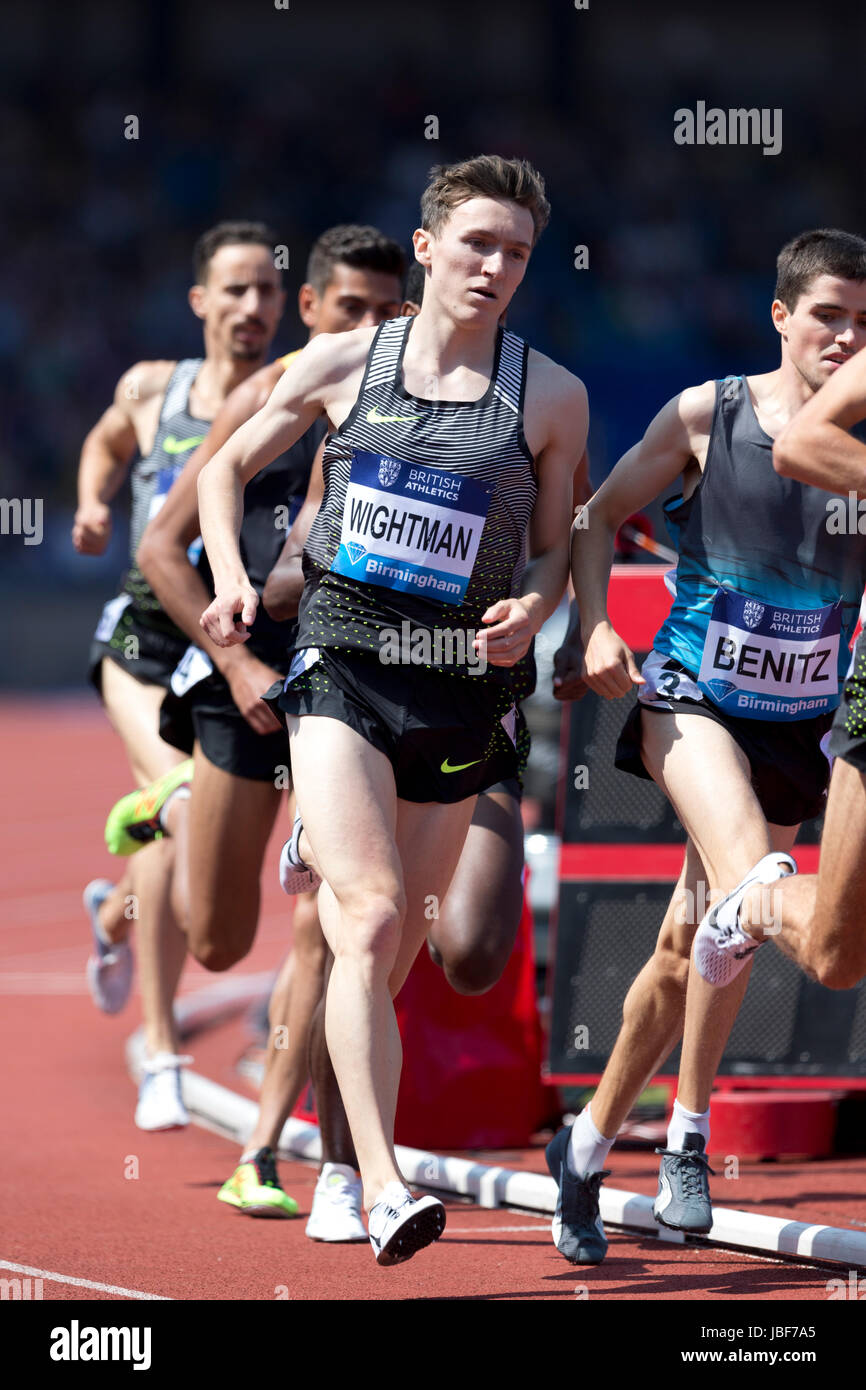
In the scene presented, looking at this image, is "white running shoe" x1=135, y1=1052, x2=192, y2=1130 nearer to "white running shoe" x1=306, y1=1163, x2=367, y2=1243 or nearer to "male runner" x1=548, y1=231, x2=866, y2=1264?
"white running shoe" x1=306, y1=1163, x2=367, y2=1243

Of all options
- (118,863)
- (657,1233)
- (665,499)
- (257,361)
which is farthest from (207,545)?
(118,863)

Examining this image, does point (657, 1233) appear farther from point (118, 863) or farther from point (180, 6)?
point (180, 6)

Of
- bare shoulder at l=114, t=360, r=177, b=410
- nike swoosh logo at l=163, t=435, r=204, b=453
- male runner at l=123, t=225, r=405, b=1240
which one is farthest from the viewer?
bare shoulder at l=114, t=360, r=177, b=410

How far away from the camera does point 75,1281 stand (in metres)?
3.97

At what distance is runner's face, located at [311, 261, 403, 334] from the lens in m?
5.27

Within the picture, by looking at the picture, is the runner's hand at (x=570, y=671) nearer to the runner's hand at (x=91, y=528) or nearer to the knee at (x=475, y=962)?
the knee at (x=475, y=962)

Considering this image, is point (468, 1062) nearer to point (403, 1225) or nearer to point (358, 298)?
point (358, 298)

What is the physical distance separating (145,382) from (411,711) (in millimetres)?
3174

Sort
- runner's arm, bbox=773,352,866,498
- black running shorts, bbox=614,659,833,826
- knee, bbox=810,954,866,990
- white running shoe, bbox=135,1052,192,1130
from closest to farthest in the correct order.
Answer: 1. runner's arm, bbox=773,352,866,498
2. knee, bbox=810,954,866,990
3. black running shorts, bbox=614,659,833,826
4. white running shoe, bbox=135,1052,192,1130

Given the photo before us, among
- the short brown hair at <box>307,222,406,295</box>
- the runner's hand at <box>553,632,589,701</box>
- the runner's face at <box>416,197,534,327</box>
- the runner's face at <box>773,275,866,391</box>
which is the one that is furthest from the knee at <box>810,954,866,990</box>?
the short brown hair at <box>307,222,406,295</box>

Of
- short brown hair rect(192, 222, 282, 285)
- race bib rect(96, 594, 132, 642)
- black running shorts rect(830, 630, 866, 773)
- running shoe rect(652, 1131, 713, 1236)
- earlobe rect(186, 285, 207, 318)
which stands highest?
short brown hair rect(192, 222, 282, 285)

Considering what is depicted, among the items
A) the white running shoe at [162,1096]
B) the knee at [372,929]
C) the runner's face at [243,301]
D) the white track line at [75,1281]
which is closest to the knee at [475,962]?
the knee at [372,929]

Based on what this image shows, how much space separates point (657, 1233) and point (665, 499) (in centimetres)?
172

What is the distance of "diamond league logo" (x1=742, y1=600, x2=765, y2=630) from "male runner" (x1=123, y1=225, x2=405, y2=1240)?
1.45 m
